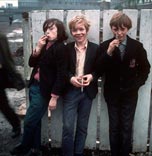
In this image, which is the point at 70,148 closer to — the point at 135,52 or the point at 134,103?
the point at 134,103

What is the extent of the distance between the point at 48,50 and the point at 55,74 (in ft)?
0.99

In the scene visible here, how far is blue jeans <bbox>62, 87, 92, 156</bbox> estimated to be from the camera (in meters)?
3.97

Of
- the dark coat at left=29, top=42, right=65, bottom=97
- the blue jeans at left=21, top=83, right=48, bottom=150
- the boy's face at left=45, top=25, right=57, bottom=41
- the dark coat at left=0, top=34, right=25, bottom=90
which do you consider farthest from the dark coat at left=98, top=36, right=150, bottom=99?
the dark coat at left=0, top=34, right=25, bottom=90

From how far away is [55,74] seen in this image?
3.96m

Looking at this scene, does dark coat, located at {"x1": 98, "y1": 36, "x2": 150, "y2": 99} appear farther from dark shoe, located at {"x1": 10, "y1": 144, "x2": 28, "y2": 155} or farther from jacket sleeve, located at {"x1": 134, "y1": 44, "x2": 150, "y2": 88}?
dark shoe, located at {"x1": 10, "y1": 144, "x2": 28, "y2": 155}

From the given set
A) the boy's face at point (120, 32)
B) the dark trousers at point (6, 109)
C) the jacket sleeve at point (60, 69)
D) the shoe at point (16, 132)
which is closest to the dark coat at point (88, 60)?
the jacket sleeve at point (60, 69)

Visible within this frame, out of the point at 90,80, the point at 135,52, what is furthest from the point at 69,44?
the point at 135,52

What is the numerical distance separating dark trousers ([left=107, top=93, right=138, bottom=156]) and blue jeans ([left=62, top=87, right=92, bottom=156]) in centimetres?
32

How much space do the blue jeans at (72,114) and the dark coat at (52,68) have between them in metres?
0.17

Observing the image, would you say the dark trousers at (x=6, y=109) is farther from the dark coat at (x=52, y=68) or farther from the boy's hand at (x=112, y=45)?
the boy's hand at (x=112, y=45)

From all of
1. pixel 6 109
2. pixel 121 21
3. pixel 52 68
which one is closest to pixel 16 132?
pixel 6 109

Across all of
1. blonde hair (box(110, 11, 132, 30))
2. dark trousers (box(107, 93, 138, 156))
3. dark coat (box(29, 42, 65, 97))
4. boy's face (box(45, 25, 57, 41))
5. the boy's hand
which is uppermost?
blonde hair (box(110, 11, 132, 30))

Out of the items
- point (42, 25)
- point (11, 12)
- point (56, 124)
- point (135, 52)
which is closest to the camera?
point (135, 52)

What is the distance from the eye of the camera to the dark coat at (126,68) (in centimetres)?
382
